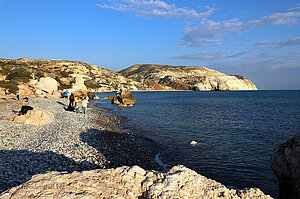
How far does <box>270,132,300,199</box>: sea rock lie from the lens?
23.8 ft

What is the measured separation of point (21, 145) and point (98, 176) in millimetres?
9973

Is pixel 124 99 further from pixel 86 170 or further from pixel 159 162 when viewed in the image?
pixel 86 170

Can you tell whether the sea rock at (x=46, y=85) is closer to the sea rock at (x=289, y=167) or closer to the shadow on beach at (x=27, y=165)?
the shadow on beach at (x=27, y=165)

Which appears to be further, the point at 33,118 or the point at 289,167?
the point at 33,118

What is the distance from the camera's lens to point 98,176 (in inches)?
217

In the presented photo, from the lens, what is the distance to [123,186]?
5359 mm

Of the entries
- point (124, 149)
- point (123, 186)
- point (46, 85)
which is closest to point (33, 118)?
point (124, 149)

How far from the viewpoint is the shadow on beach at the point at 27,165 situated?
26.3 feet

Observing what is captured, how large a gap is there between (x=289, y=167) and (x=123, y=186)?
7024 mm

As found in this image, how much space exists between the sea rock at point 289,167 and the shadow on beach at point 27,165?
32.5ft

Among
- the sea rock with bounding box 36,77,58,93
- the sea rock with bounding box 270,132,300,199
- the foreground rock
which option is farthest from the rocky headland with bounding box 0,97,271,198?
the sea rock with bounding box 36,77,58,93

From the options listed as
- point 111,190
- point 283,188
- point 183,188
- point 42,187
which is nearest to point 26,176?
point 42,187

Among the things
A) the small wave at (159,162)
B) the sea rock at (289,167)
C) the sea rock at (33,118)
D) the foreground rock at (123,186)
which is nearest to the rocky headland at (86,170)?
the foreground rock at (123,186)

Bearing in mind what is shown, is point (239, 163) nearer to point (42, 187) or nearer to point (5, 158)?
point (42, 187)
